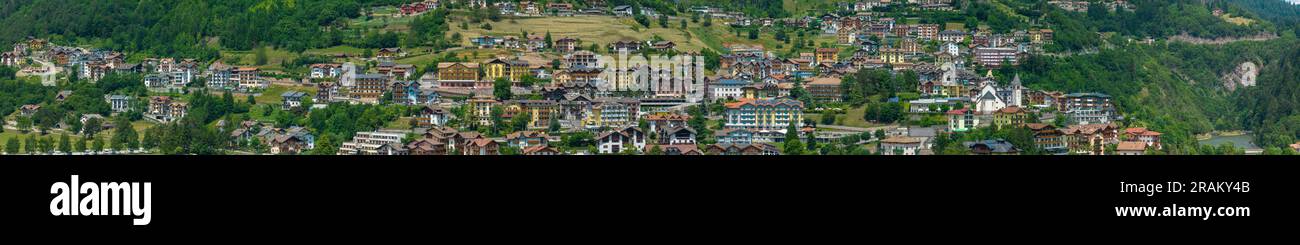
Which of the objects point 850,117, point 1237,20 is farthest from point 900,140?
point 1237,20

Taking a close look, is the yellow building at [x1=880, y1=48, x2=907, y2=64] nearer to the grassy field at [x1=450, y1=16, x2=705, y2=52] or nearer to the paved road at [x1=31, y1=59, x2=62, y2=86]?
the grassy field at [x1=450, y1=16, x2=705, y2=52]

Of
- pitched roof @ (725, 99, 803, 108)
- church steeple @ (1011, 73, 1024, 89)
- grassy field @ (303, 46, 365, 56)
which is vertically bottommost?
pitched roof @ (725, 99, 803, 108)

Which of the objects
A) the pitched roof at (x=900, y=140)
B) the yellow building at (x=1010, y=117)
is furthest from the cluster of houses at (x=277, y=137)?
the yellow building at (x=1010, y=117)

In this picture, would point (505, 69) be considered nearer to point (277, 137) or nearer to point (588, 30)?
point (588, 30)

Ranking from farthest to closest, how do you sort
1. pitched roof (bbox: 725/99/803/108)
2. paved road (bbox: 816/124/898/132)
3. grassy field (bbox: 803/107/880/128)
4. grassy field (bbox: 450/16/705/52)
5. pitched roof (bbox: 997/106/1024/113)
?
grassy field (bbox: 450/16/705/52) < pitched roof (bbox: 997/106/1024/113) < pitched roof (bbox: 725/99/803/108) < grassy field (bbox: 803/107/880/128) < paved road (bbox: 816/124/898/132)

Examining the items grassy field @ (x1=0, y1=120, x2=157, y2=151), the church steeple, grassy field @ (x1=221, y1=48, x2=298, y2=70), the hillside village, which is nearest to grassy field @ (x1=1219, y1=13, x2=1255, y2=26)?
the hillside village
